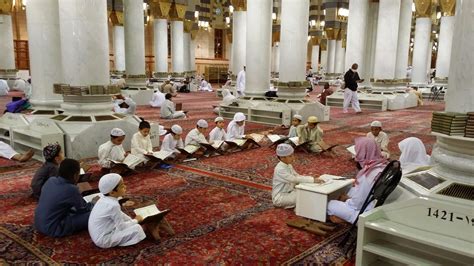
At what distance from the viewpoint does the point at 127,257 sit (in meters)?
2.54

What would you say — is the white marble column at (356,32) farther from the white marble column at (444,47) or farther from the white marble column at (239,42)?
the white marble column at (444,47)

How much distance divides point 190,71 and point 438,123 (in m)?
17.1

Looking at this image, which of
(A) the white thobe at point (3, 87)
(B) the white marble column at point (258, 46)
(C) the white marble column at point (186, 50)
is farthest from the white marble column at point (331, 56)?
(A) the white thobe at point (3, 87)

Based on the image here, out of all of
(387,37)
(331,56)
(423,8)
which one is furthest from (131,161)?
(331,56)

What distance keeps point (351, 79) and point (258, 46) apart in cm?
264

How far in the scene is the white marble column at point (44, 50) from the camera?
5.80 metres

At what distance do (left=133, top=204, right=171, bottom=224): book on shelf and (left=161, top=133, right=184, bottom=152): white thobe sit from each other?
2083 mm

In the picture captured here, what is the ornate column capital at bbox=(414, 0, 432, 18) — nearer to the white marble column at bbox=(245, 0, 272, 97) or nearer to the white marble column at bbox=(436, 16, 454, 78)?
the white marble column at bbox=(436, 16, 454, 78)

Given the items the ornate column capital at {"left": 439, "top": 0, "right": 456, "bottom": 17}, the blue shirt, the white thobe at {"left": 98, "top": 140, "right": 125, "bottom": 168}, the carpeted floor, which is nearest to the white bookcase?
the carpeted floor

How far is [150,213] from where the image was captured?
2918 mm

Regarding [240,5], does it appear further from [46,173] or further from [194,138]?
[46,173]

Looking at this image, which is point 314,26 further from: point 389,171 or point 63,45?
point 389,171

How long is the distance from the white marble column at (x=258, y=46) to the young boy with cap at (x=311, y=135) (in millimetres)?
3094

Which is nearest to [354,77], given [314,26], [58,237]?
[58,237]
